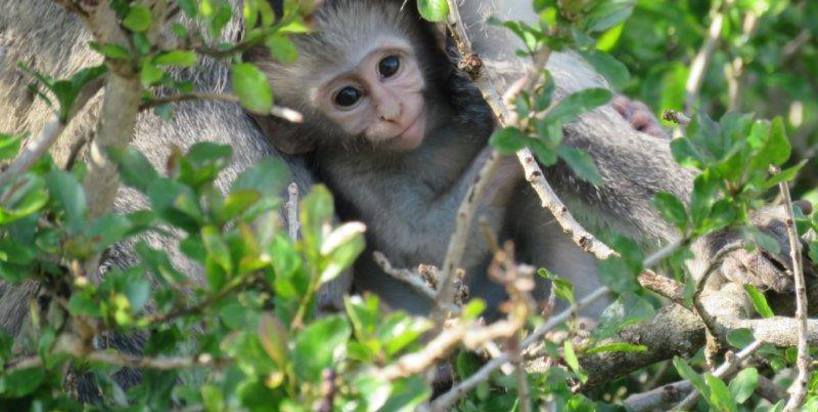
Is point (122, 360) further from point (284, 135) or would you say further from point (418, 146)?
point (418, 146)

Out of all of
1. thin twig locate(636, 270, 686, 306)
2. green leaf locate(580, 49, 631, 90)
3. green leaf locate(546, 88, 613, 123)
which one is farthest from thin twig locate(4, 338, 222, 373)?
thin twig locate(636, 270, 686, 306)

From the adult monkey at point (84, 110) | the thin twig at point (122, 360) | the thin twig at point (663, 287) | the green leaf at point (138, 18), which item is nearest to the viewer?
the thin twig at point (122, 360)

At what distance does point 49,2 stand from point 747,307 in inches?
67.3

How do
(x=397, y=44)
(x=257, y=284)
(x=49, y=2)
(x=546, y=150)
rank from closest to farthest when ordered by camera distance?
(x=257, y=284)
(x=546, y=150)
(x=49, y=2)
(x=397, y=44)

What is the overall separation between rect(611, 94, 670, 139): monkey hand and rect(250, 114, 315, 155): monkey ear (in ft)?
2.67

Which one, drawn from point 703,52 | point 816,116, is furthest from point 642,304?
point 816,116

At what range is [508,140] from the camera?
180cm

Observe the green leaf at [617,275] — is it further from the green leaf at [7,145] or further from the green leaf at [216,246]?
the green leaf at [7,145]

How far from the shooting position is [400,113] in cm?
321

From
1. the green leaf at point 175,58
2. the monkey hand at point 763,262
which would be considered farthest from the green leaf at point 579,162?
the monkey hand at point 763,262

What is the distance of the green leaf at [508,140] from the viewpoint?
179 centimetres

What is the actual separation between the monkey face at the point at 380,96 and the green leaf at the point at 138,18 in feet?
4.82

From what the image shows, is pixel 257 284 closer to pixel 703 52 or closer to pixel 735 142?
pixel 735 142

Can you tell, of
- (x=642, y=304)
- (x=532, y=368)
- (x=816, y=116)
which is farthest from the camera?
(x=816, y=116)
